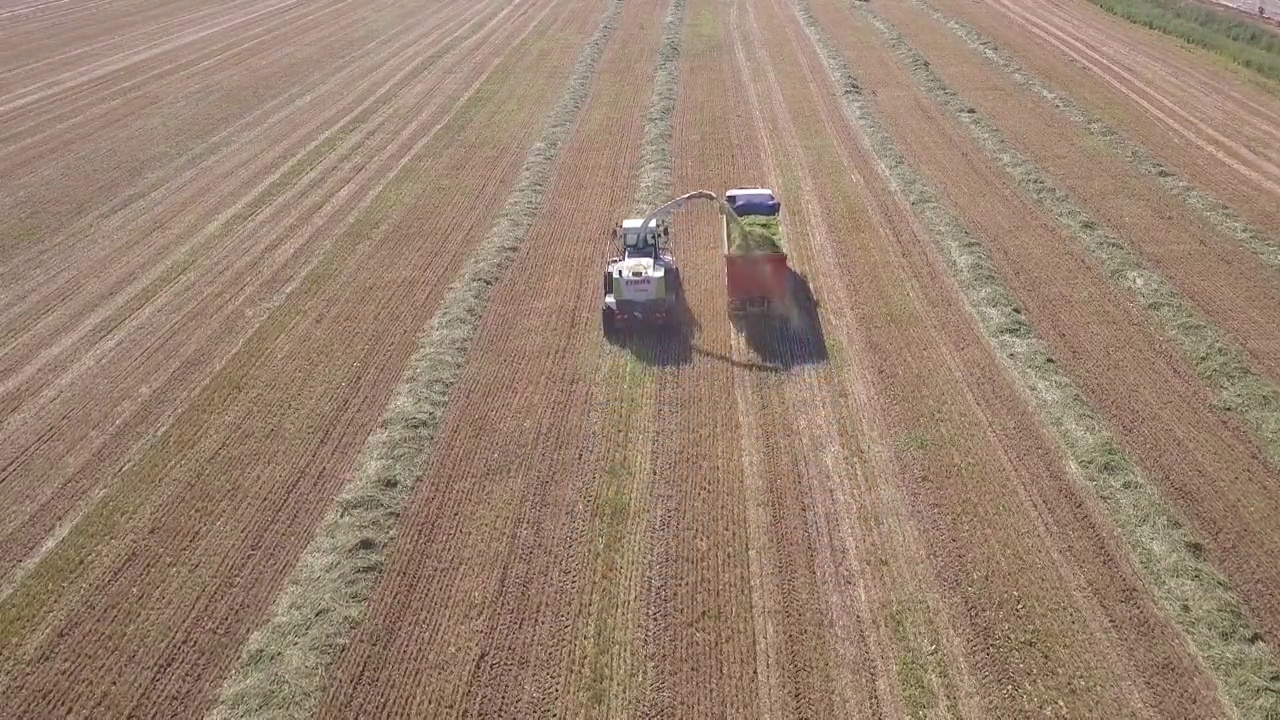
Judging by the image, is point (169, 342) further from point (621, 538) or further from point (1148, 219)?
point (1148, 219)

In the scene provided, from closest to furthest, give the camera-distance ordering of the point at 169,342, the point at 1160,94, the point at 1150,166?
the point at 169,342, the point at 1150,166, the point at 1160,94

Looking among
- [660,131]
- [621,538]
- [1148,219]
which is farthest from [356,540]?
[1148,219]

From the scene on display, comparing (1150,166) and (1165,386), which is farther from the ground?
(1150,166)

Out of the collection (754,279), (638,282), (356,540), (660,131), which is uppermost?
(660,131)

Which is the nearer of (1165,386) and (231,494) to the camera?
(231,494)

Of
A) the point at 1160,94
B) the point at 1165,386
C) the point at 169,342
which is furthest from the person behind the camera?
the point at 1160,94

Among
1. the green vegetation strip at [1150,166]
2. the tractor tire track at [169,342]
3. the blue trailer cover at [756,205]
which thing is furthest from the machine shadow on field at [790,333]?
the green vegetation strip at [1150,166]

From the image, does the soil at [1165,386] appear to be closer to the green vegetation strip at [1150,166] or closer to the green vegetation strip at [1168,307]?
the green vegetation strip at [1168,307]
